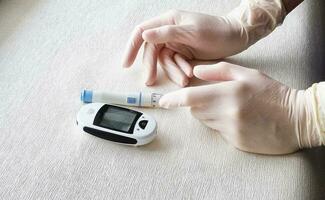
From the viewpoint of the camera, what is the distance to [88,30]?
0.79m

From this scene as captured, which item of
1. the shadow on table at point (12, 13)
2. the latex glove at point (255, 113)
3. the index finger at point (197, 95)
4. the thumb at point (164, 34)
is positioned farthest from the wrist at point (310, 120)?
the shadow on table at point (12, 13)

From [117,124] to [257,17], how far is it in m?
0.32

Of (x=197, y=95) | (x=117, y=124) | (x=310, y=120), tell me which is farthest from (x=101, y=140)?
(x=310, y=120)

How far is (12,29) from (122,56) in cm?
22

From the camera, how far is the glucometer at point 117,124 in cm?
58

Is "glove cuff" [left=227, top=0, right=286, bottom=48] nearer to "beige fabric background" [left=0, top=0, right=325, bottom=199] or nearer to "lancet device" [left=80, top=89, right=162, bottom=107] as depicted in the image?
"beige fabric background" [left=0, top=0, right=325, bottom=199]

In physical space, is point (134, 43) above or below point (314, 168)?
above

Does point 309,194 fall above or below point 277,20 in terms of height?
below

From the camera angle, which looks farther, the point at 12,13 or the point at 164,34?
the point at 12,13

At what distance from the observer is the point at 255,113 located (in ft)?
1.96

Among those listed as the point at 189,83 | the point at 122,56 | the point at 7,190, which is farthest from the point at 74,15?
the point at 7,190

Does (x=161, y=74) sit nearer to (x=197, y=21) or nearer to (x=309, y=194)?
(x=197, y=21)

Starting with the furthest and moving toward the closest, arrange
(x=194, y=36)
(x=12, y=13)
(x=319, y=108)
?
(x=12, y=13) → (x=194, y=36) → (x=319, y=108)

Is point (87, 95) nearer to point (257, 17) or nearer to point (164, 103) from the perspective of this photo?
point (164, 103)
